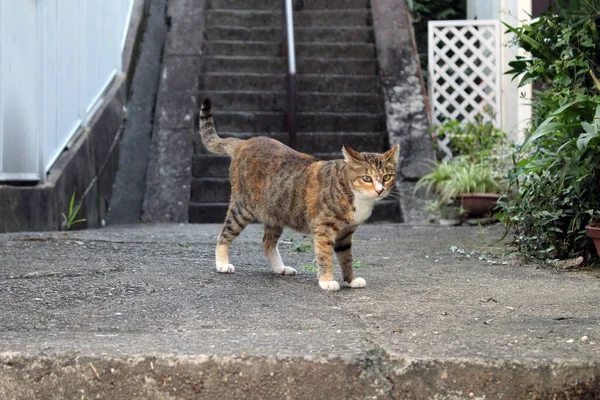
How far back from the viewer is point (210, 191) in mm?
→ 8188

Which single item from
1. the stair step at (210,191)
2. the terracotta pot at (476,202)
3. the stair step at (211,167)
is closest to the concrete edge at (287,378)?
the terracotta pot at (476,202)

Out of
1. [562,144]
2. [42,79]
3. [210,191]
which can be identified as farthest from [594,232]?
[210,191]

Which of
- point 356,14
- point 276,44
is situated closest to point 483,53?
point 356,14

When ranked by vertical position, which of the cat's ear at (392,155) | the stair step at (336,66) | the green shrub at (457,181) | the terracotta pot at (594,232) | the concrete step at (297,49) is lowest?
the terracotta pot at (594,232)

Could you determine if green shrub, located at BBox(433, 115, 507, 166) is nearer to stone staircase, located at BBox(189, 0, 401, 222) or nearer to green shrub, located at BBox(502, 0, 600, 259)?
stone staircase, located at BBox(189, 0, 401, 222)

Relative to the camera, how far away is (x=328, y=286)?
12.3ft

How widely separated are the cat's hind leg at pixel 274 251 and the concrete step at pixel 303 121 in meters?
4.55

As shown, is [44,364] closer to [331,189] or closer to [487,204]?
[331,189]

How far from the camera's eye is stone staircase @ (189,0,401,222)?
27.6ft

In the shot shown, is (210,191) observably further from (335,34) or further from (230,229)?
(230,229)

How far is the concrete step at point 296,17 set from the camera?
10492mm

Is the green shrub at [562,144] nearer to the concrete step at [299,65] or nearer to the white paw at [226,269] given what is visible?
the white paw at [226,269]

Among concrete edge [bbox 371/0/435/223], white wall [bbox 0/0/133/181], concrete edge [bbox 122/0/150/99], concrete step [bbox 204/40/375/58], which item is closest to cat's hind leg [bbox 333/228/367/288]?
white wall [bbox 0/0/133/181]

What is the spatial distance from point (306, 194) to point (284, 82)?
5.64 metres
